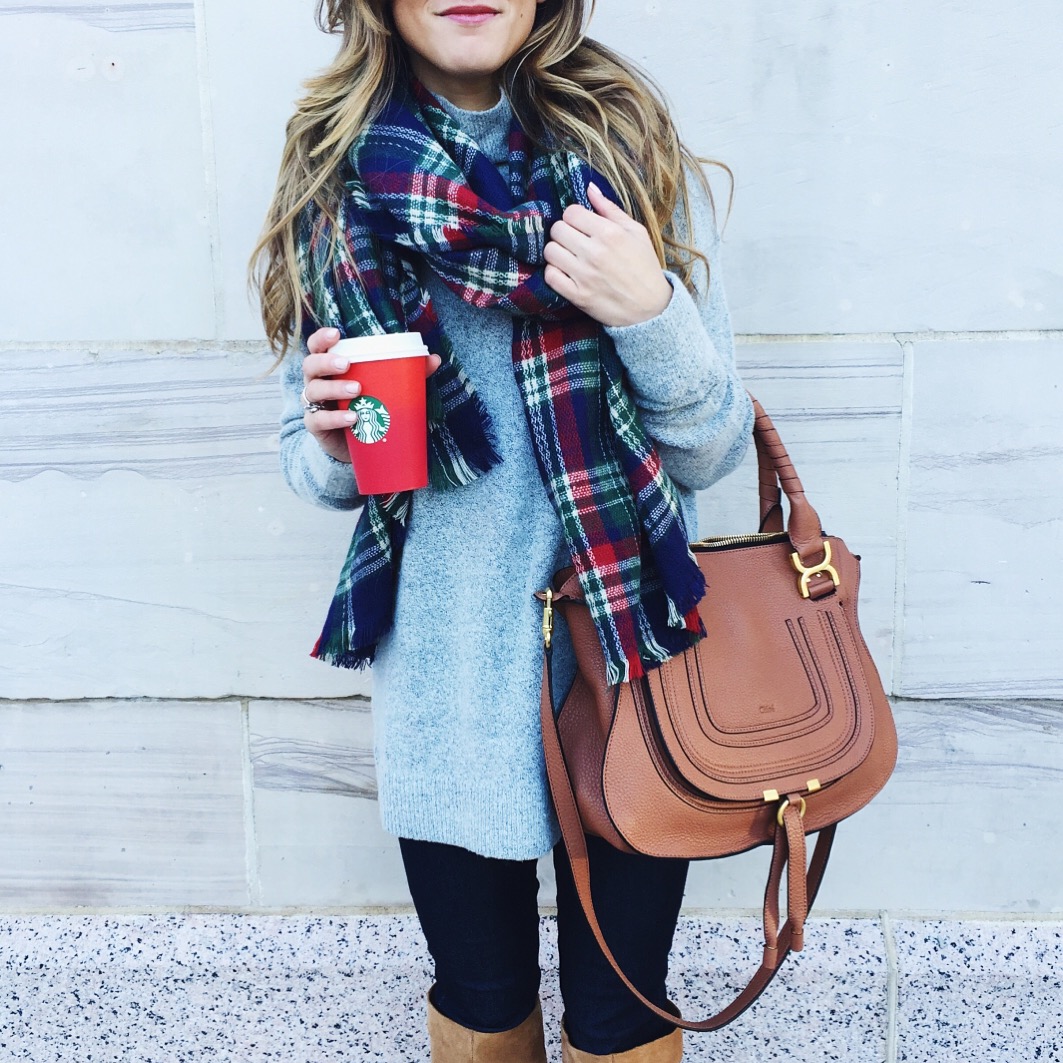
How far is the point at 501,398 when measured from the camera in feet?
4.63

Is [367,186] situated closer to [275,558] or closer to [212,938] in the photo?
[275,558]

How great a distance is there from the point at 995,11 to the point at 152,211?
64.4 inches

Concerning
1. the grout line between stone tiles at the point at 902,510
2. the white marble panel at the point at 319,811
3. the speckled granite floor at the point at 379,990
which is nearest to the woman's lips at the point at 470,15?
the grout line between stone tiles at the point at 902,510

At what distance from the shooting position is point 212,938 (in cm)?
229

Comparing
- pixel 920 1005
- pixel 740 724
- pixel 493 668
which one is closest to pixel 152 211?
pixel 493 668

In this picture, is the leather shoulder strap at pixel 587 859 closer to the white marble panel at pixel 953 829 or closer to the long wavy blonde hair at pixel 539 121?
the long wavy blonde hair at pixel 539 121

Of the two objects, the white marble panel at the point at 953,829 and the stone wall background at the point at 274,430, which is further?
the white marble panel at the point at 953,829


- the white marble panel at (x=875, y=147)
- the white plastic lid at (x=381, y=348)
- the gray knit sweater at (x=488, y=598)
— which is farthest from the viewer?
the white marble panel at (x=875, y=147)

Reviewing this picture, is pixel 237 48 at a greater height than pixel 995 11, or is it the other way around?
pixel 995 11

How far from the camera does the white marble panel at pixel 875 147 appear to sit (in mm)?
1910

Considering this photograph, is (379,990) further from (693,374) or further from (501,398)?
(693,374)

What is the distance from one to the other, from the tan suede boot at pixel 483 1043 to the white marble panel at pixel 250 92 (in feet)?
4.46

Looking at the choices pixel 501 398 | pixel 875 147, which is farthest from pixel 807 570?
pixel 875 147

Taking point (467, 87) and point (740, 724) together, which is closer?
point (740, 724)
